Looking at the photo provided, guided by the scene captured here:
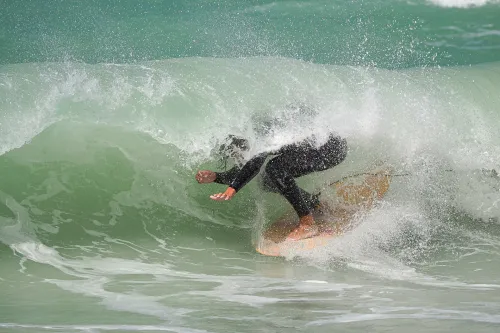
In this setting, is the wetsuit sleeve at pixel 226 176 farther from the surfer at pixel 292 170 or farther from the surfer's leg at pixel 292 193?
the surfer's leg at pixel 292 193

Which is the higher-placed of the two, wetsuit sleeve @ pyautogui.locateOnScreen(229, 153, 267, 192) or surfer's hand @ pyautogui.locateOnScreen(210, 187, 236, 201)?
wetsuit sleeve @ pyautogui.locateOnScreen(229, 153, 267, 192)

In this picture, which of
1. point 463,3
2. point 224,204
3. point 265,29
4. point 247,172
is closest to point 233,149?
point 247,172

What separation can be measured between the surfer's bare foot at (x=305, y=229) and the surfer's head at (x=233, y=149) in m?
0.74

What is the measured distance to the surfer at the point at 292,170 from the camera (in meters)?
6.03

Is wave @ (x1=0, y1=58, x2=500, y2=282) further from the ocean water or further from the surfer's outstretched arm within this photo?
the surfer's outstretched arm

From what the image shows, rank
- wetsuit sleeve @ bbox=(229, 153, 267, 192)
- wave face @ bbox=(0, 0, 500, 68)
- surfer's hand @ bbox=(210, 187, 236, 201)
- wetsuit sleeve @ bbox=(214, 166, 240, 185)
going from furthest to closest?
wave face @ bbox=(0, 0, 500, 68), wetsuit sleeve @ bbox=(214, 166, 240, 185), wetsuit sleeve @ bbox=(229, 153, 267, 192), surfer's hand @ bbox=(210, 187, 236, 201)

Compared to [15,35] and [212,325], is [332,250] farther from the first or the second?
[15,35]

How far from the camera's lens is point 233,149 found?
21.6ft

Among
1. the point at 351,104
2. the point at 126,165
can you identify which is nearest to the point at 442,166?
the point at 351,104

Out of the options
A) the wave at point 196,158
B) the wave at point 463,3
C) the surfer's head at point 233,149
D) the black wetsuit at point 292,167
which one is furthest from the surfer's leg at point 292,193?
the wave at point 463,3

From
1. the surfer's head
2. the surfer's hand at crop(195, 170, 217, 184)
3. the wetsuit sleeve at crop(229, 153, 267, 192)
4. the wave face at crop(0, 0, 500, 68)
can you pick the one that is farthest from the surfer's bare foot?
the wave face at crop(0, 0, 500, 68)

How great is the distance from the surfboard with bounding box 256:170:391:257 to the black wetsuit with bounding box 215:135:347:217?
0.20m

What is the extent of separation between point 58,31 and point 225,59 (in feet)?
28.6

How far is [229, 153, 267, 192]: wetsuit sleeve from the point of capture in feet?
19.6
